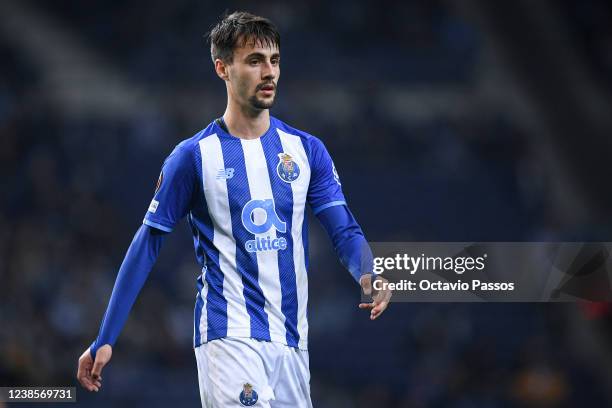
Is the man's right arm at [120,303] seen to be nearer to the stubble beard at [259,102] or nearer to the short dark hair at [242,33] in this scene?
the stubble beard at [259,102]

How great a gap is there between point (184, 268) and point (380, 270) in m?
5.68

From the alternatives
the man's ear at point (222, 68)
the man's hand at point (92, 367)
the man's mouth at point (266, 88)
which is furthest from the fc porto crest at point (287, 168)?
the man's hand at point (92, 367)

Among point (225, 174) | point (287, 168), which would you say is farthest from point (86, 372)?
point (287, 168)

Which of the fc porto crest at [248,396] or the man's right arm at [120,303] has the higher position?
the man's right arm at [120,303]

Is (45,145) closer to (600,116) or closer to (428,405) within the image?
(428,405)

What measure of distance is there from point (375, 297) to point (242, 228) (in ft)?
1.97

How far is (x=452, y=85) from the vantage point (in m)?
13.0

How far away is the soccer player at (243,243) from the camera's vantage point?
12.7 ft

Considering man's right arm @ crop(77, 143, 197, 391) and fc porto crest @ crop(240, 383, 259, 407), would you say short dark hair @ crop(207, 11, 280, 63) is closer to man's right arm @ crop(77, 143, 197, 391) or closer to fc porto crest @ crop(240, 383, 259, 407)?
man's right arm @ crop(77, 143, 197, 391)

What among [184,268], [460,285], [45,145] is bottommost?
[460,285]

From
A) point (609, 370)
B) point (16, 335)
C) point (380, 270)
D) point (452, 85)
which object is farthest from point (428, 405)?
point (452, 85)

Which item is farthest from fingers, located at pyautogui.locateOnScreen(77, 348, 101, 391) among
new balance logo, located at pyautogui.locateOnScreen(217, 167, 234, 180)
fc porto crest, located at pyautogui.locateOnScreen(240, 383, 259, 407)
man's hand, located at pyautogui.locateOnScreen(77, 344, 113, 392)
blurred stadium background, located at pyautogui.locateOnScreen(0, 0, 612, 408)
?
blurred stadium background, located at pyautogui.locateOnScreen(0, 0, 612, 408)

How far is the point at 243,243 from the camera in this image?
393cm

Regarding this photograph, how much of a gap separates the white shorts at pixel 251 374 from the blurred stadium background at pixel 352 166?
358 centimetres
